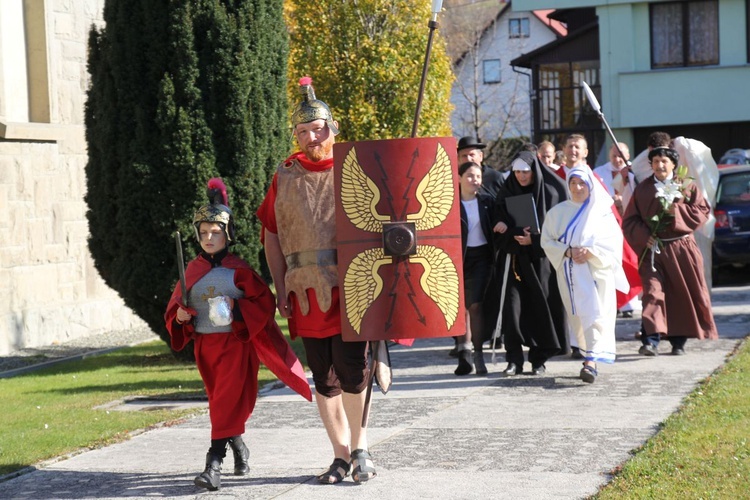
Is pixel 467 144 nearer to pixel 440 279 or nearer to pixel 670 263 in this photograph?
pixel 670 263

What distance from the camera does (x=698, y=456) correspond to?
248 inches

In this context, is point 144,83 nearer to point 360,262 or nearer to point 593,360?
point 593,360

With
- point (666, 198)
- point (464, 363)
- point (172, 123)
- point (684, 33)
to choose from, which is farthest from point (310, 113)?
point (684, 33)

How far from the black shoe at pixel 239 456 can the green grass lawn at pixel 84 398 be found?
134cm

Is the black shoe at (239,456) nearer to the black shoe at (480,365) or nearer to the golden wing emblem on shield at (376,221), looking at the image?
the golden wing emblem on shield at (376,221)

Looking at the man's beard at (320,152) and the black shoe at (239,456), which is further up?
the man's beard at (320,152)

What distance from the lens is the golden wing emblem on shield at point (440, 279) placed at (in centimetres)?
595

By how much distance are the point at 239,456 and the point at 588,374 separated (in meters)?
3.79

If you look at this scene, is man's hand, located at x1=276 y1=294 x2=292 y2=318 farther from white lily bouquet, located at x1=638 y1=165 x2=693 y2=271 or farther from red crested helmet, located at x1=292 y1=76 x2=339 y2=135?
white lily bouquet, located at x1=638 y1=165 x2=693 y2=271

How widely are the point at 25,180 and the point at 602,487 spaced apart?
8.99 meters

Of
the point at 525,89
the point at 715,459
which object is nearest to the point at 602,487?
the point at 715,459

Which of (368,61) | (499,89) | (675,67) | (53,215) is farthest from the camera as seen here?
(499,89)

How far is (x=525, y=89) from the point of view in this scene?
191ft

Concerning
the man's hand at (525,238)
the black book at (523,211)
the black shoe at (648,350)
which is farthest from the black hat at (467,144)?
the black shoe at (648,350)
